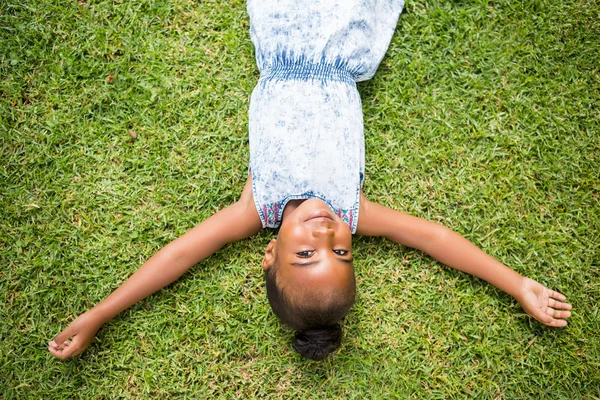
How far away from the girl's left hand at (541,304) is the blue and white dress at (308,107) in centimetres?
97

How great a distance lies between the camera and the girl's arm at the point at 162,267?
2.45 metres

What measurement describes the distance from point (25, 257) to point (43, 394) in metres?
0.71

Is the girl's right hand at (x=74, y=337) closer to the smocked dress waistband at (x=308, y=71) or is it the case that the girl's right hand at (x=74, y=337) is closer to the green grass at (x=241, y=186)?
the green grass at (x=241, y=186)

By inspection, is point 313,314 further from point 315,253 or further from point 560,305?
point 560,305

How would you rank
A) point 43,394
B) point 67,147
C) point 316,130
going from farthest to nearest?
point 67,147 → point 43,394 → point 316,130

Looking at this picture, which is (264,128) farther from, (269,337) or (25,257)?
(25,257)

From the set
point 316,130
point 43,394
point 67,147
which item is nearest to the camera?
point 316,130

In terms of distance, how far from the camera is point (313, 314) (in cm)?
205

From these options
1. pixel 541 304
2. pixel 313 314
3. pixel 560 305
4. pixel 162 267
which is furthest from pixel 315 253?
pixel 560 305

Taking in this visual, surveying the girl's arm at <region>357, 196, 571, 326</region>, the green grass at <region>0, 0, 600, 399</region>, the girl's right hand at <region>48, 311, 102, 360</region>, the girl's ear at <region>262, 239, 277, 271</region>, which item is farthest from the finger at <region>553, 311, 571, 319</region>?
the girl's right hand at <region>48, 311, 102, 360</region>

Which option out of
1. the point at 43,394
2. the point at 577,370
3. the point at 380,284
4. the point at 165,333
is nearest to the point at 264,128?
the point at 380,284

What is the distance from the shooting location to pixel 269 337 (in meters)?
2.60

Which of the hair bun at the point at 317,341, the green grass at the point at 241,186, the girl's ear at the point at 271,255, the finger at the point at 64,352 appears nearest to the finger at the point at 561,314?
the green grass at the point at 241,186

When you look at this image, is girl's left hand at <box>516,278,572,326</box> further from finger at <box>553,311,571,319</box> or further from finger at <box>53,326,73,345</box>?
finger at <box>53,326,73,345</box>
